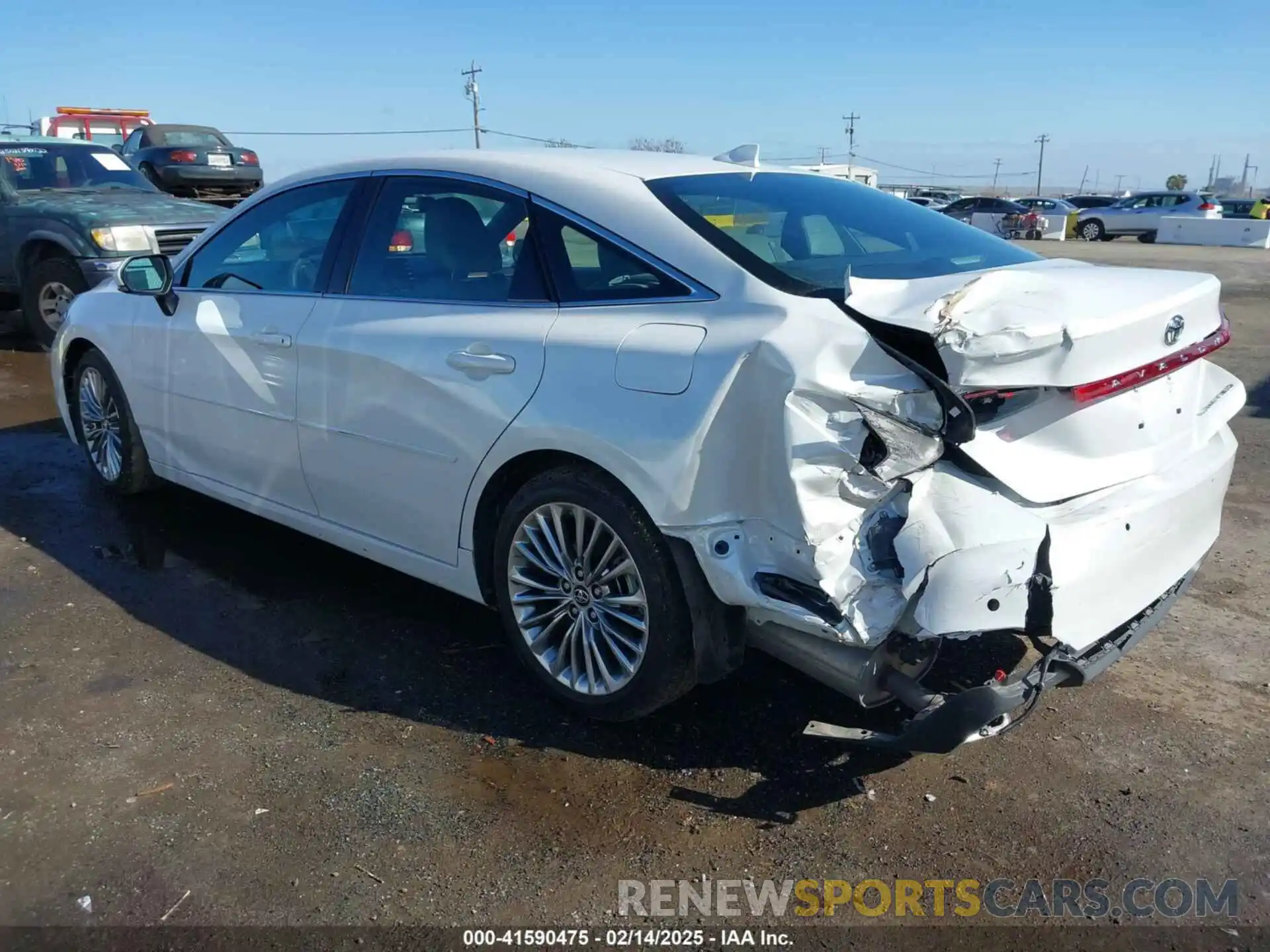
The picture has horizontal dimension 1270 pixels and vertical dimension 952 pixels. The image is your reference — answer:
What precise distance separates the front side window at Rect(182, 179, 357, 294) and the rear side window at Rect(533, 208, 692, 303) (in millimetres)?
1097

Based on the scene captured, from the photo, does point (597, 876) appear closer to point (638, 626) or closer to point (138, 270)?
point (638, 626)

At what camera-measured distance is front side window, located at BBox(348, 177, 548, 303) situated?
3.37m

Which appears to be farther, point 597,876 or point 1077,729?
point 1077,729

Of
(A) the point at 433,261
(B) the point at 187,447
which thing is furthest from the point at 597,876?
(B) the point at 187,447

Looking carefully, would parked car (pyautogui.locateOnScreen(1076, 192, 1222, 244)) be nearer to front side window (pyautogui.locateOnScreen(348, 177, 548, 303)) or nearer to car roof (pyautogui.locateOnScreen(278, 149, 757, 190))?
car roof (pyautogui.locateOnScreen(278, 149, 757, 190))

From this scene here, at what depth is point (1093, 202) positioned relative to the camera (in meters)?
38.0

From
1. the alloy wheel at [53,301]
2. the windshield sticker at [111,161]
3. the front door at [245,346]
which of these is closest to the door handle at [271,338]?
the front door at [245,346]

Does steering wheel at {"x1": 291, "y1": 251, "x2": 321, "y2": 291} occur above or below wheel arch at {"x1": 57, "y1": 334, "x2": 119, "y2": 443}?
above

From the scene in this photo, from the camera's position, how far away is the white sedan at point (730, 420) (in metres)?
2.56

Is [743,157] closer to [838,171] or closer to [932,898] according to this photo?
[838,171]

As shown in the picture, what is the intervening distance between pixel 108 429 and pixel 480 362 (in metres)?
3.09

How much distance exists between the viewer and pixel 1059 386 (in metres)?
2.59

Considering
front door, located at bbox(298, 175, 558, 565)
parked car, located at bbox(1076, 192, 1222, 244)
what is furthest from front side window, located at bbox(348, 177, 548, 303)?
parked car, located at bbox(1076, 192, 1222, 244)

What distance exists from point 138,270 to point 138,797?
2609mm
